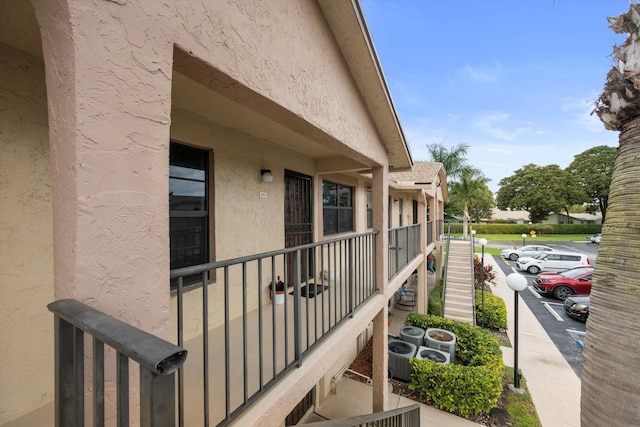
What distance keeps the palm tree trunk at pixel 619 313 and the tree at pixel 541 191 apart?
5865cm

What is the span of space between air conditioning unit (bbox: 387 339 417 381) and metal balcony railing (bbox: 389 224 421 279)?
2.91m

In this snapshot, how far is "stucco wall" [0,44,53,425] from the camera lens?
7.20 feet

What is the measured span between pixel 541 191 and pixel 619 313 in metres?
60.2

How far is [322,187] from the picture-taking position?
7.13 metres

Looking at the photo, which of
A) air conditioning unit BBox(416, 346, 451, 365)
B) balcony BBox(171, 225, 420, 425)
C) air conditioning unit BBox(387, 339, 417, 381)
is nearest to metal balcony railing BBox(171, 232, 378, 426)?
balcony BBox(171, 225, 420, 425)

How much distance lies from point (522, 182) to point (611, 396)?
6249 cm

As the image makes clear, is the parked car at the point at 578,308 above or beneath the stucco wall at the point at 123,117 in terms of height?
beneath

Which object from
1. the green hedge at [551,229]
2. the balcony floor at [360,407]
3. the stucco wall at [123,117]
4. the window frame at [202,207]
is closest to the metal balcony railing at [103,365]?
the stucco wall at [123,117]

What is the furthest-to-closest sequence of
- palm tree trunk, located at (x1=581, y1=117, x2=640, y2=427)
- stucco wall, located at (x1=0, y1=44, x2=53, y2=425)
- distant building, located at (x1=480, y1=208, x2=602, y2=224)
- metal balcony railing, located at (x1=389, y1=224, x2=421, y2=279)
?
distant building, located at (x1=480, y1=208, x2=602, y2=224), metal balcony railing, located at (x1=389, y1=224, x2=421, y2=279), palm tree trunk, located at (x1=581, y1=117, x2=640, y2=427), stucco wall, located at (x1=0, y1=44, x2=53, y2=425)

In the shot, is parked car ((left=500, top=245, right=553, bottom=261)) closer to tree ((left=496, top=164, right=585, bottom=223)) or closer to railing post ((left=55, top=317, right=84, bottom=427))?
tree ((left=496, top=164, right=585, bottom=223))

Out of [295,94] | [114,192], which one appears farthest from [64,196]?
[295,94]

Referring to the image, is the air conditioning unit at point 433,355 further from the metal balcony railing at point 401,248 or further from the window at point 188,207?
the window at point 188,207

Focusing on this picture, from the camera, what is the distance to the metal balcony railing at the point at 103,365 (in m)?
0.73

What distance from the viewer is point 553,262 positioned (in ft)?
71.1
